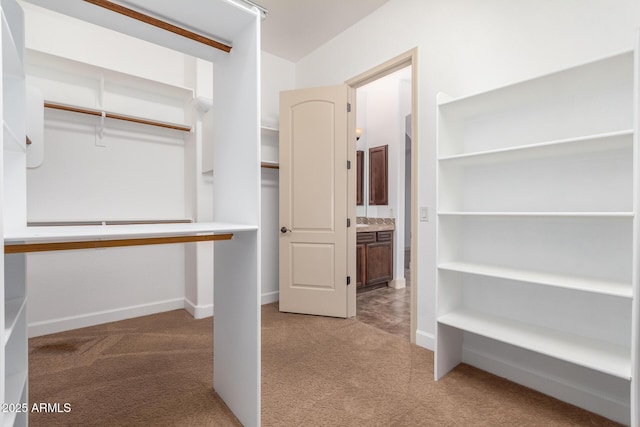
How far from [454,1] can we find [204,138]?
244cm

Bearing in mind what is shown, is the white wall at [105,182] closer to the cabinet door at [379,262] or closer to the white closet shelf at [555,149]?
the cabinet door at [379,262]

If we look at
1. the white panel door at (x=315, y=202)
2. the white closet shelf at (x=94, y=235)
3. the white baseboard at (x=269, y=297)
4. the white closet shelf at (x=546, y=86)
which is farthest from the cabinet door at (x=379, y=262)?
the white closet shelf at (x=94, y=235)

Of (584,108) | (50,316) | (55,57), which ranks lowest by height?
(50,316)

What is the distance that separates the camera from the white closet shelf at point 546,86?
58.9 inches

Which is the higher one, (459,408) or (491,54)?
(491,54)

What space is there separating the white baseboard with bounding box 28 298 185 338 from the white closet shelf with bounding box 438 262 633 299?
9.30ft

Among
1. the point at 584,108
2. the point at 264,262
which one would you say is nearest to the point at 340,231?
the point at 264,262

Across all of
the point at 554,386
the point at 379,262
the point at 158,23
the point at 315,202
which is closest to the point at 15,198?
the point at 158,23

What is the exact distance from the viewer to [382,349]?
8.14 ft

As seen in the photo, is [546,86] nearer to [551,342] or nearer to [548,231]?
[548,231]

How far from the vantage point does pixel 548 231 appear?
188cm

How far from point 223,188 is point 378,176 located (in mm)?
3370

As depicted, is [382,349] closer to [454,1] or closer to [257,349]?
[257,349]

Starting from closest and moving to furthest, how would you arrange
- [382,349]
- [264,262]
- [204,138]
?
[382,349]
[204,138]
[264,262]
